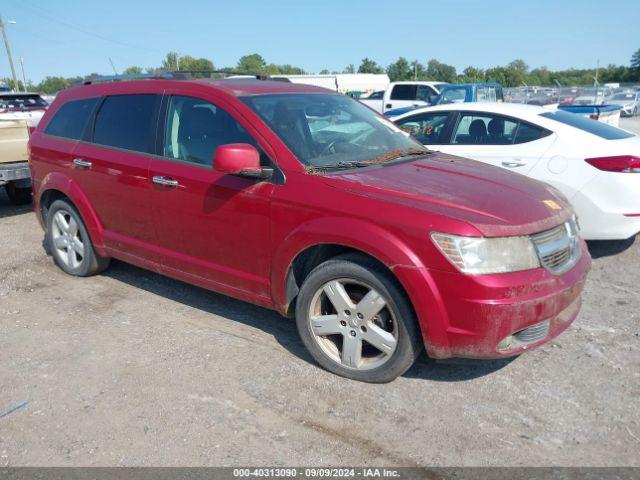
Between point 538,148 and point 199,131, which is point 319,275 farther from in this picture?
point 538,148

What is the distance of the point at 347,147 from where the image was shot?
3.97m

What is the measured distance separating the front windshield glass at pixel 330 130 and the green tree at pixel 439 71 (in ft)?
322

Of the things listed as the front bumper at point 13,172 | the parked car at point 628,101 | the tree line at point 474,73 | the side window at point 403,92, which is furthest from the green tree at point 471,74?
the front bumper at point 13,172

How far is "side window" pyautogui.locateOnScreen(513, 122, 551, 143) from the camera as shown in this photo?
5828 millimetres

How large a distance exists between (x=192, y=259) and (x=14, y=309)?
1.76 meters

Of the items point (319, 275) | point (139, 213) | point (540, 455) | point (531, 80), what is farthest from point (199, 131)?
point (531, 80)

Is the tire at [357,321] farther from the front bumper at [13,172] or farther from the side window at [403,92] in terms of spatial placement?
the side window at [403,92]

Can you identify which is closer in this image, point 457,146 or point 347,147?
point 347,147

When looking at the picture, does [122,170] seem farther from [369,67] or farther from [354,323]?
[369,67]

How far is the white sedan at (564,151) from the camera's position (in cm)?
536

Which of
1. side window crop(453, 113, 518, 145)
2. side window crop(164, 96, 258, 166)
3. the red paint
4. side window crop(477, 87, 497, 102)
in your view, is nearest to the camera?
the red paint

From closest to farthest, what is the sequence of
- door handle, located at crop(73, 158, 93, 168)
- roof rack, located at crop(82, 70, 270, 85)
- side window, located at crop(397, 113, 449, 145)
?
roof rack, located at crop(82, 70, 270, 85) < door handle, located at crop(73, 158, 93, 168) < side window, located at crop(397, 113, 449, 145)

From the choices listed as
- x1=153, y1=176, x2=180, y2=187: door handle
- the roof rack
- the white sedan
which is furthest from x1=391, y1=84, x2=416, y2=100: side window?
x1=153, y1=176, x2=180, y2=187: door handle

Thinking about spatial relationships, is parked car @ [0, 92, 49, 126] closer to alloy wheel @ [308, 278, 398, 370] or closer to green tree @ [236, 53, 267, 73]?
alloy wheel @ [308, 278, 398, 370]
